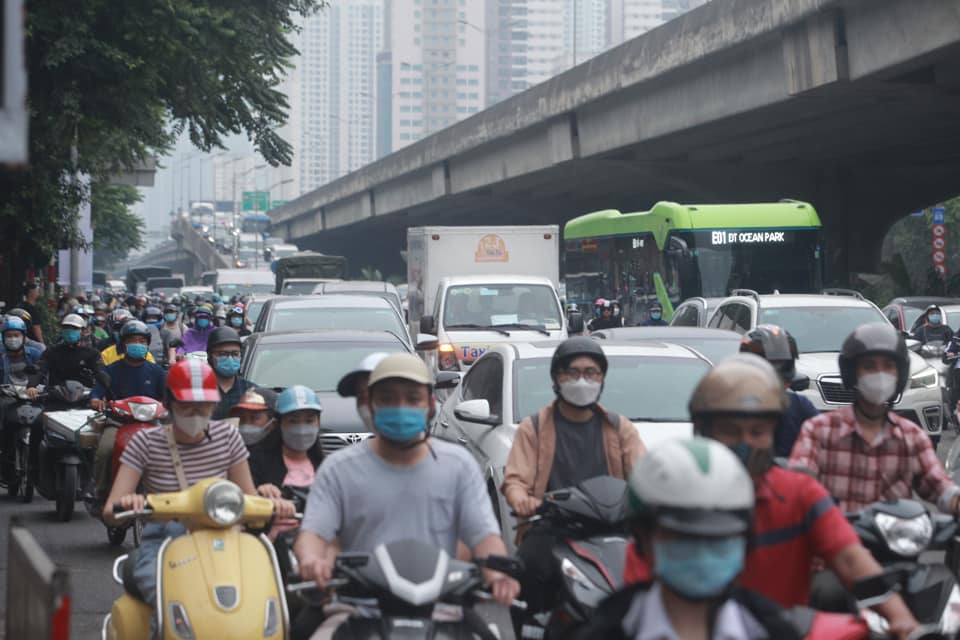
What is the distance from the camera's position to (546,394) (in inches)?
404

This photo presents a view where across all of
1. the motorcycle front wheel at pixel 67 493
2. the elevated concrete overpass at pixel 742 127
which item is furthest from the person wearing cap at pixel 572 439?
the elevated concrete overpass at pixel 742 127

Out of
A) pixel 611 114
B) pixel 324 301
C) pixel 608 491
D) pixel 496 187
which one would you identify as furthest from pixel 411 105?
pixel 608 491

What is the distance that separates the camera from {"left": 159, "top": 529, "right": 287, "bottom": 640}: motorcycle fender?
559cm

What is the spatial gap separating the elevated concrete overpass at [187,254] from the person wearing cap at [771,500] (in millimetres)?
107137

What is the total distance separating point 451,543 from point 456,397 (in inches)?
263

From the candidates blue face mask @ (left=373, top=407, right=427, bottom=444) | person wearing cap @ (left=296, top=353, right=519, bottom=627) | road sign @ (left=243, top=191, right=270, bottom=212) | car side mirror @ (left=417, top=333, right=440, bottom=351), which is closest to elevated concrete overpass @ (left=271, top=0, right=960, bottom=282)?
car side mirror @ (left=417, top=333, right=440, bottom=351)

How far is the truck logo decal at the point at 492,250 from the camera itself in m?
28.6

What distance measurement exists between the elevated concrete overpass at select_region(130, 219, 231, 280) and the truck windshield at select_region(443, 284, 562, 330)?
8914 centimetres

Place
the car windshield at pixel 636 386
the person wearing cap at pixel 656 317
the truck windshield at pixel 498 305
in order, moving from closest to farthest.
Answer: the car windshield at pixel 636 386 → the truck windshield at pixel 498 305 → the person wearing cap at pixel 656 317

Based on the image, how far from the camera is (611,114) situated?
124 feet

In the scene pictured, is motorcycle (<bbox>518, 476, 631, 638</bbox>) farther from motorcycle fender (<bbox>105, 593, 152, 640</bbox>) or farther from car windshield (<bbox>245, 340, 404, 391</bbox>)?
car windshield (<bbox>245, 340, 404, 391</bbox>)

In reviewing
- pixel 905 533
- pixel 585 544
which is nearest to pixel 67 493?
pixel 585 544

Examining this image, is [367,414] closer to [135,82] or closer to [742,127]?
[135,82]

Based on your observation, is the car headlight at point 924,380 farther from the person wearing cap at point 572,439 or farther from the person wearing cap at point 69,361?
the person wearing cap at point 572,439
